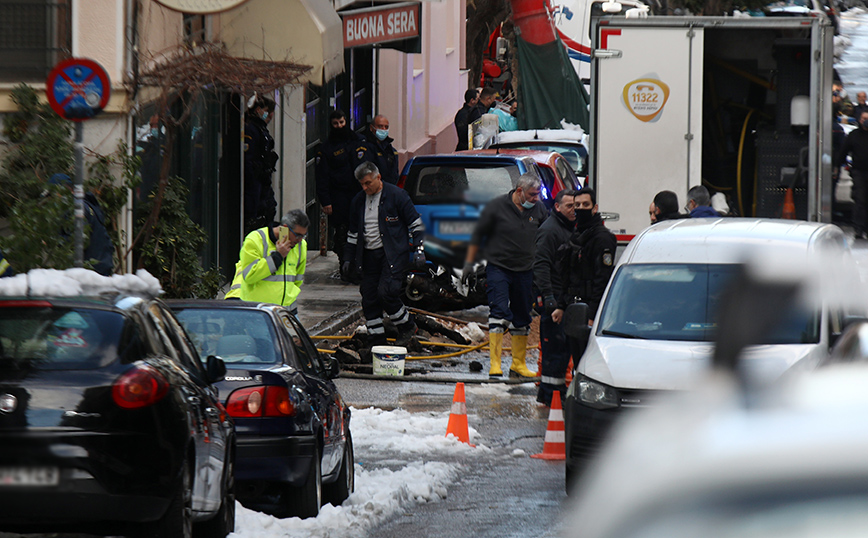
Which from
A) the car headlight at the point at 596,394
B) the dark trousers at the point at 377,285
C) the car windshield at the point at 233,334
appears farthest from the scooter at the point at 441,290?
the car windshield at the point at 233,334

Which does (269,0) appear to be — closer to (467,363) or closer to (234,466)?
(467,363)

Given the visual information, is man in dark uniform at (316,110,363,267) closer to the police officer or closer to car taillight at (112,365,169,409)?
the police officer

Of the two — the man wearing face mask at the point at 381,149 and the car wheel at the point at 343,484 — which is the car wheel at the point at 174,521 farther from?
the man wearing face mask at the point at 381,149

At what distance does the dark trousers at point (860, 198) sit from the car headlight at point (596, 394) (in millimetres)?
11462

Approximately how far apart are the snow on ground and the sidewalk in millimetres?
4352

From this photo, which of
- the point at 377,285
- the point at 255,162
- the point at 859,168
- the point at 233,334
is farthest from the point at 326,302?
the point at 233,334

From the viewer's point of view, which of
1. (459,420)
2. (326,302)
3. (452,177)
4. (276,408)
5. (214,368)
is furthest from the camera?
(326,302)

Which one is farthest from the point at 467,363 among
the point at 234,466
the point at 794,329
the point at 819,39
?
the point at 234,466

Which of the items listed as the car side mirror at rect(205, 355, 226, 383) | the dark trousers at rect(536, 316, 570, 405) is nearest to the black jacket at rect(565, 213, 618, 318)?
the dark trousers at rect(536, 316, 570, 405)

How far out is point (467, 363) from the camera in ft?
47.9

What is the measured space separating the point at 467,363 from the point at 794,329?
6.44m

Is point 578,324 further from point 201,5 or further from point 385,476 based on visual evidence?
point 201,5

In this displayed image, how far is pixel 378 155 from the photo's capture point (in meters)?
20.0

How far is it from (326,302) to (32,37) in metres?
6.38
